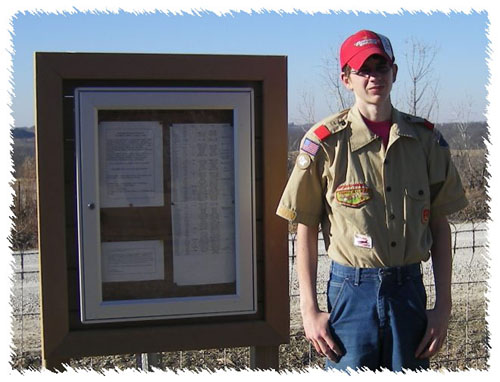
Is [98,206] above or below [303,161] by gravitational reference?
below

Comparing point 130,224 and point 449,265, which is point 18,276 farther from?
point 449,265

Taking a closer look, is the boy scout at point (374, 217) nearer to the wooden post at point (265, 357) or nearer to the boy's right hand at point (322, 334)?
the boy's right hand at point (322, 334)

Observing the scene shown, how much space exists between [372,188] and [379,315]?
18.0 inches

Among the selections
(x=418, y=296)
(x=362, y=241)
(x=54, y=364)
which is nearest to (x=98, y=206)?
(x=54, y=364)

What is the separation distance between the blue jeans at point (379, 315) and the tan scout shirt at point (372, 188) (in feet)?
0.17

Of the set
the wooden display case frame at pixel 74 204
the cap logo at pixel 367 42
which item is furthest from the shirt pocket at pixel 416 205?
the wooden display case frame at pixel 74 204

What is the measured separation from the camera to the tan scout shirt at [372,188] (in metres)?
2.27

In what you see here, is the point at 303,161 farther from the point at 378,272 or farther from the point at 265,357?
the point at 265,357

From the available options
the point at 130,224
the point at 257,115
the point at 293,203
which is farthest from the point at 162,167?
the point at 293,203

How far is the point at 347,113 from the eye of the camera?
2.43 metres

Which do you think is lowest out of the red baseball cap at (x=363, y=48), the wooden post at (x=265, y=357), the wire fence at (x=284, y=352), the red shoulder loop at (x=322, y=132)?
the wire fence at (x=284, y=352)

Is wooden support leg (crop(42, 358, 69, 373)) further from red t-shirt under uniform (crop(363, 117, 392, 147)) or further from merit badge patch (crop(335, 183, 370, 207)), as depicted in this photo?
red t-shirt under uniform (crop(363, 117, 392, 147))

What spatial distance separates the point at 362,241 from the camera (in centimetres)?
226

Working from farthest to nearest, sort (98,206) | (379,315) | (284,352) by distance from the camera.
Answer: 1. (284,352)
2. (98,206)
3. (379,315)
